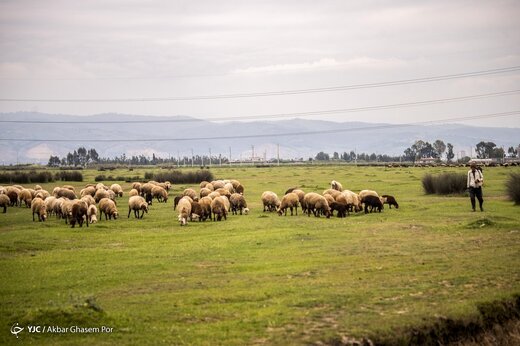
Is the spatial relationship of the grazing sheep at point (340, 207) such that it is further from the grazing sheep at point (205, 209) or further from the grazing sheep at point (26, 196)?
the grazing sheep at point (26, 196)

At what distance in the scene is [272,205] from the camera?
1451 inches

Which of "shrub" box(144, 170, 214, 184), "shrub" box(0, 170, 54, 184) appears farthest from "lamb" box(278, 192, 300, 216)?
"shrub" box(0, 170, 54, 184)

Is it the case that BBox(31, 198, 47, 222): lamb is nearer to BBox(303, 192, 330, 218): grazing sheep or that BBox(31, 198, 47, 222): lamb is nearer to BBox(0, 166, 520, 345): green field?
→ BBox(0, 166, 520, 345): green field

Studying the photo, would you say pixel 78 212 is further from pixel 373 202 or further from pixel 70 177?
pixel 70 177

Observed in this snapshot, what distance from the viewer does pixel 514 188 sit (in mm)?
35938

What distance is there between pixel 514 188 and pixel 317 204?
11.6m

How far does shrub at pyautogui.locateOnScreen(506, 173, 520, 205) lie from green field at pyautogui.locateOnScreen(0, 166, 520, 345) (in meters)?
6.51

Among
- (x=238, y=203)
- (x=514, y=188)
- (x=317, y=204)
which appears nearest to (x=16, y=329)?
(x=317, y=204)

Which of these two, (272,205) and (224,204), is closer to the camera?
(224,204)

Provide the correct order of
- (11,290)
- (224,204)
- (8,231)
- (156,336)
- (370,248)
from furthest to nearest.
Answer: (224,204), (8,231), (370,248), (11,290), (156,336)

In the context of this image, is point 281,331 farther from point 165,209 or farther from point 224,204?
point 165,209

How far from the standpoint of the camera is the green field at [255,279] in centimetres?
1276

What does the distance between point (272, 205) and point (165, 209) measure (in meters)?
6.74

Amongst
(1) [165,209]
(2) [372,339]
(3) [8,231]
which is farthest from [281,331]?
(1) [165,209]
